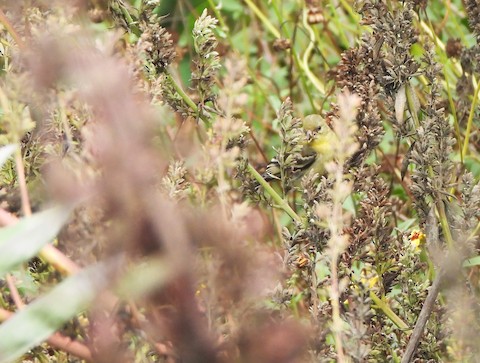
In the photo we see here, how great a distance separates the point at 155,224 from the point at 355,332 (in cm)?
33

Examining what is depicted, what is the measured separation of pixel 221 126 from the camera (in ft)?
1.95

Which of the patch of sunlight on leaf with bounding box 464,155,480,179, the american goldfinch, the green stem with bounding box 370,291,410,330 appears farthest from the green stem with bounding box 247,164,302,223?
the patch of sunlight on leaf with bounding box 464,155,480,179

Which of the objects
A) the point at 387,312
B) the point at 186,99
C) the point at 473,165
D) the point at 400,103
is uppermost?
the point at 186,99

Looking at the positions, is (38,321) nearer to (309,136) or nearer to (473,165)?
(309,136)

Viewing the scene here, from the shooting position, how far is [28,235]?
0.54 meters

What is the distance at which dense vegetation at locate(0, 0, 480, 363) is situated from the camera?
406 mm

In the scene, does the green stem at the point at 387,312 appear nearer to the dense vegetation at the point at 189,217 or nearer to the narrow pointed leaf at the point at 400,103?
the dense vegetation at the point at 189,217

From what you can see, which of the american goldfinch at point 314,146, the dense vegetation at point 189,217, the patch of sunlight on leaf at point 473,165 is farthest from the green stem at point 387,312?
the patch of sunlight on leaf at point 473,165

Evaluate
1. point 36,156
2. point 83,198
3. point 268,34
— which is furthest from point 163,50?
point 268,34

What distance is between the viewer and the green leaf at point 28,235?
1.70 feet

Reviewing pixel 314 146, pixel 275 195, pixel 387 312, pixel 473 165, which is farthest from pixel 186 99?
pixel 473 165

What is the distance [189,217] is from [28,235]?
0.45 ft

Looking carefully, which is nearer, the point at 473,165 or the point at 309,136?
the point at 309,136

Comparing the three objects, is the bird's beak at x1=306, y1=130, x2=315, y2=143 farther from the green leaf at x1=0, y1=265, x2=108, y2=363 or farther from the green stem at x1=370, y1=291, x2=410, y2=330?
the green leaf at x1=0, y1=265, x2=108, y2=363
